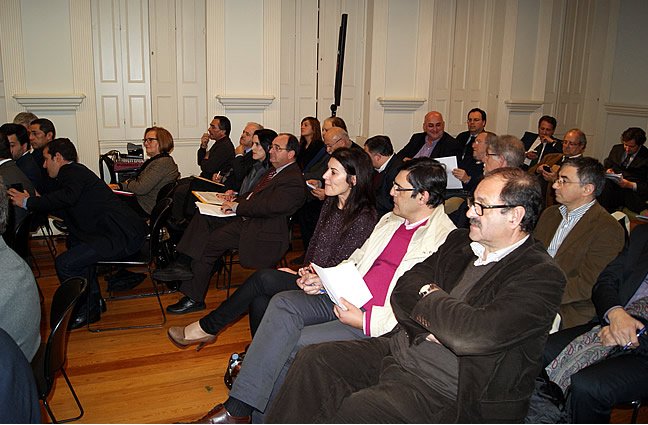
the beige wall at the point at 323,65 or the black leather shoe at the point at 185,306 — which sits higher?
the beige wall at the point at 323,65

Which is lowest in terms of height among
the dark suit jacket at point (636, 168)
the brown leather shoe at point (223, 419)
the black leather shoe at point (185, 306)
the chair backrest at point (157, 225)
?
the black leather shoe at point (185, 306)

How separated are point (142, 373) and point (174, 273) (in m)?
0.95

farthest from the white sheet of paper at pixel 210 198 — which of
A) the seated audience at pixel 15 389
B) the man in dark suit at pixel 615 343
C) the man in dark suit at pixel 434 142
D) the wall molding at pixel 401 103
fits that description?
the wall molding at pixel 401 103

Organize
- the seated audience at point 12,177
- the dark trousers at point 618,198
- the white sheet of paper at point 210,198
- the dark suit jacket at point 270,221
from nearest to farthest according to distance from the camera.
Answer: the dark suit jacket at point 270,221 → the seated audience at point 12,177 → the white sheet of paper at point 210,198 → the dark trousers at point 618,198

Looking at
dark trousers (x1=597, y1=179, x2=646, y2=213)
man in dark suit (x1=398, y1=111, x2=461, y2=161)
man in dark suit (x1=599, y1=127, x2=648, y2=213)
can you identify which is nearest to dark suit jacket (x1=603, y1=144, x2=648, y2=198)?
man in dark suit (x1=599, y1=127, x2=648, y2=213)

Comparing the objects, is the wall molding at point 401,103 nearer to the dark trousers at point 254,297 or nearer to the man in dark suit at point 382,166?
the man in dark suit at point 382,166

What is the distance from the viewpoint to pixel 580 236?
2.98 m

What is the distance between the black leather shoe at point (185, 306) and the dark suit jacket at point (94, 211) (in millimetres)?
566

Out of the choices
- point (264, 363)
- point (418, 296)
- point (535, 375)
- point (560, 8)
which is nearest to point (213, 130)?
point (264, 363)

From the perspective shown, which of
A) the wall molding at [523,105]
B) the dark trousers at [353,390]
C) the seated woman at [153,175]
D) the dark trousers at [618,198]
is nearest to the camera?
the dark trousers at [353,390]

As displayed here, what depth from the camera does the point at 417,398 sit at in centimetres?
212

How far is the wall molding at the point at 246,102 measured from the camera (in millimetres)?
6936

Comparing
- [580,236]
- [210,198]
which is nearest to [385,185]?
[210,198]

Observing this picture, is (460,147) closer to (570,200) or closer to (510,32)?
(510,32)
